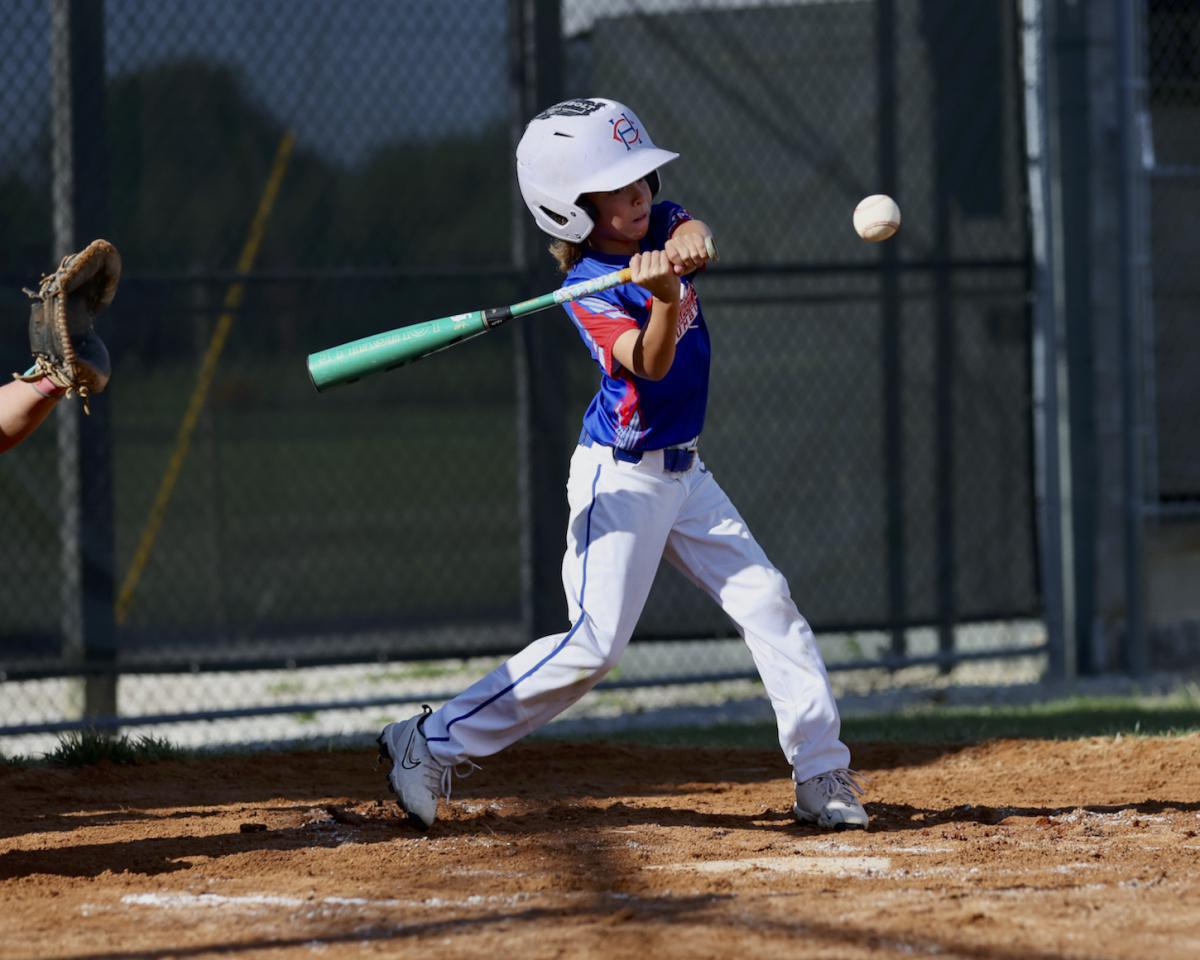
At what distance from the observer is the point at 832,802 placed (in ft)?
14.2

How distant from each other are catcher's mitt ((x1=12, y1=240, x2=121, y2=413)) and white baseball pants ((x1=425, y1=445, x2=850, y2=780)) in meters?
1.28

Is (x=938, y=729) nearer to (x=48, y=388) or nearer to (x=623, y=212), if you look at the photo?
(x=623, y=212)

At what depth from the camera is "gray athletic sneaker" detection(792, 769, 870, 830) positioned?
4.33 meters

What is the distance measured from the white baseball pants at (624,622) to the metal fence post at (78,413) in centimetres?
277

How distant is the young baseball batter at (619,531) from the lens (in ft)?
14.1

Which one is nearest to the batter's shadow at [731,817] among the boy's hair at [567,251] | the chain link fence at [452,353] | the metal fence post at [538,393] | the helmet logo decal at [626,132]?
the boy's hair at [567,251]

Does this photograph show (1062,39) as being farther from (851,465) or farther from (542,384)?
(542,384)

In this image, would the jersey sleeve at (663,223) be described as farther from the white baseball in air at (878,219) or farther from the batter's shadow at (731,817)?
the batter's shadow at (731,817)

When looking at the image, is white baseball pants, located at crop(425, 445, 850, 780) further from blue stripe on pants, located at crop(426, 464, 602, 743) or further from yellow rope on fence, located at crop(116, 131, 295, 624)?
yellow rope on fence, located at crop(116, 131, 295, 624)

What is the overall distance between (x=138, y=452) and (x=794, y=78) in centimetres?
340

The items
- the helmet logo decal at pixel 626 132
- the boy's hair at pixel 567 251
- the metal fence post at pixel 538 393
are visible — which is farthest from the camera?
the metal fence post at pixel 538 393

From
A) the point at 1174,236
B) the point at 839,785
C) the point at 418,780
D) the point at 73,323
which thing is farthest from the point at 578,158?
the point at 1174,236

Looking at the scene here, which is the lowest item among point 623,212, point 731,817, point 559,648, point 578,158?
point 731,817

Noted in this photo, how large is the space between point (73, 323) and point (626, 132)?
1.51m
